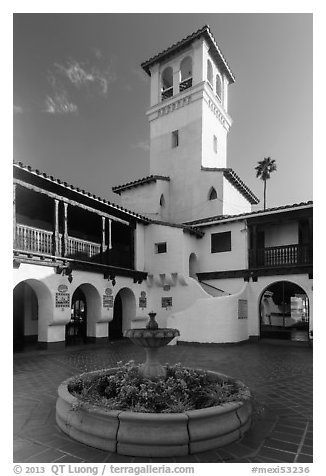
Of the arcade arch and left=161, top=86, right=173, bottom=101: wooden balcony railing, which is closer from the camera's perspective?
the arcade arch

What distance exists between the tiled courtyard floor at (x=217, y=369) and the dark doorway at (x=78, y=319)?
11.4 ft

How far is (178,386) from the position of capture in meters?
5.74

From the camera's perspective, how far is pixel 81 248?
15.0 meters

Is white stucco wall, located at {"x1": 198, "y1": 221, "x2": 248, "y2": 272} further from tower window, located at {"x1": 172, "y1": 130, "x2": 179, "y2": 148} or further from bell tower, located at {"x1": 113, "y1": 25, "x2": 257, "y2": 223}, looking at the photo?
tower window, located at {"x1": 172, "y1": 130, "x2": 179, "y2": 148}

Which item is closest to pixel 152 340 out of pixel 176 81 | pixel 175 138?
pixel 175 138

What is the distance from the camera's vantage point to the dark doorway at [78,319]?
17.8 metres

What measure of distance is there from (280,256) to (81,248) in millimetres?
10076

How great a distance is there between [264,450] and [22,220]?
575 inches

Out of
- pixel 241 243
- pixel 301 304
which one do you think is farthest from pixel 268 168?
pixel 241 243

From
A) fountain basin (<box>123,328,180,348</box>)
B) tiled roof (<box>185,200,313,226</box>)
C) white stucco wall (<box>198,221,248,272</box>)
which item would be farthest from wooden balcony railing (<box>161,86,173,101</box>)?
fountain basin (<box>123,328,180,348</box>)

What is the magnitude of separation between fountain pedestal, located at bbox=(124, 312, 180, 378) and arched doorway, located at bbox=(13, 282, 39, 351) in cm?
1091

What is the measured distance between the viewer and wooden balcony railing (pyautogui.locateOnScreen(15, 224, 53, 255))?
12.2 meters

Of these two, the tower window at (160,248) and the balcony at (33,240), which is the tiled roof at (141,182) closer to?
the tower window at (160,248)

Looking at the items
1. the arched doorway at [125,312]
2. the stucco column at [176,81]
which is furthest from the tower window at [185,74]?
the arched doorway at [125,312]
